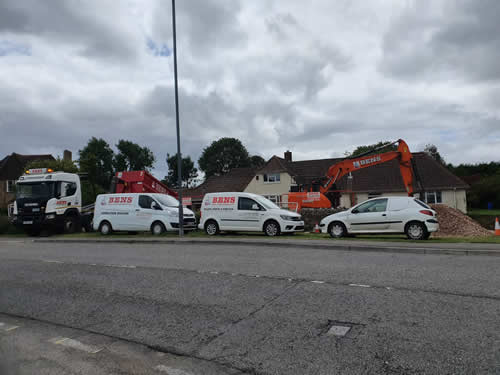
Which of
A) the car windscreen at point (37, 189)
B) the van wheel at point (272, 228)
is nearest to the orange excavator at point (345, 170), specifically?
the van wheel at point (272, 228)

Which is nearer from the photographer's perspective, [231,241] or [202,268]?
[202,268]

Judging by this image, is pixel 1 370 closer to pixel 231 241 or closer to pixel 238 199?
pixel 231 241

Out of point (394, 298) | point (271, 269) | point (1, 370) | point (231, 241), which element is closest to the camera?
point (1, 370)

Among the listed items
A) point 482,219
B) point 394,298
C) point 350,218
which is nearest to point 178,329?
point 394,298

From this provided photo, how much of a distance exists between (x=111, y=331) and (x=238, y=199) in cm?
1250

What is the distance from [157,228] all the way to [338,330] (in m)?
15.1

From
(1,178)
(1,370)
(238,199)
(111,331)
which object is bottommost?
(111,331)

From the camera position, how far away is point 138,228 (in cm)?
1916

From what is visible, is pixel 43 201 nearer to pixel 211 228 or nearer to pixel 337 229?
pixel 211 228

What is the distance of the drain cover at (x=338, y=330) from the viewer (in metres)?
4.59

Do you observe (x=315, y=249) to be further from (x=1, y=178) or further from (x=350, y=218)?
(x=1, y=178)

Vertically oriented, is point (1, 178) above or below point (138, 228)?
above

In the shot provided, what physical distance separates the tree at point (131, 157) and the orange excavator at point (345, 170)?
5169 cm

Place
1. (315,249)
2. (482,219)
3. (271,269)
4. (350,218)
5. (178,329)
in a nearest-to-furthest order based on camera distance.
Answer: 1. (178,329)
2. (271,269)
3. (315,249)
4. (350,218)
5. (482,219)
